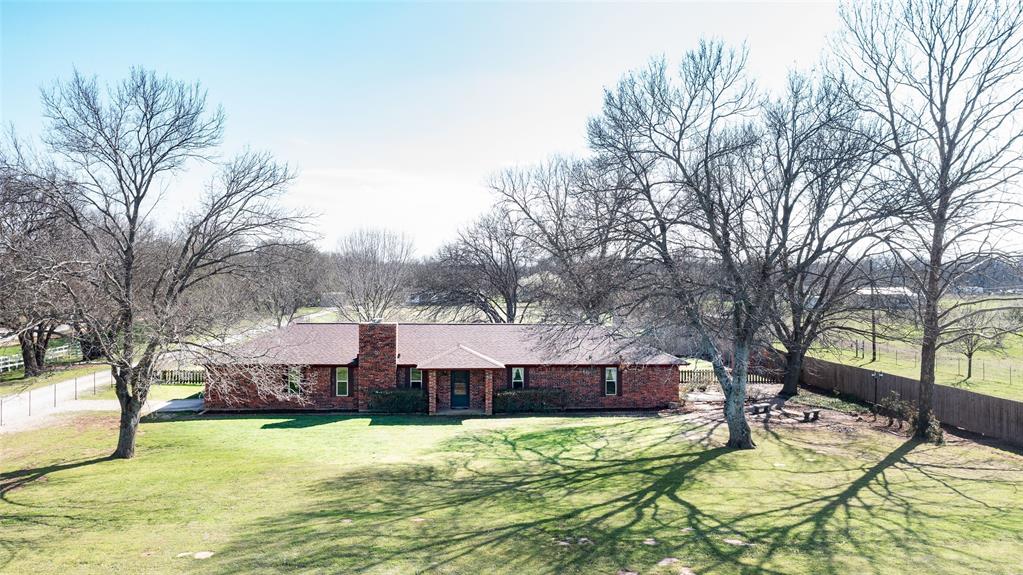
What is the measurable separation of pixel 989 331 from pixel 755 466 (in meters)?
12.9

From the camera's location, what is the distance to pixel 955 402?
21.4m

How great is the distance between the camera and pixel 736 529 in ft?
36.8

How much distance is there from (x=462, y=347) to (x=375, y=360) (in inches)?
151

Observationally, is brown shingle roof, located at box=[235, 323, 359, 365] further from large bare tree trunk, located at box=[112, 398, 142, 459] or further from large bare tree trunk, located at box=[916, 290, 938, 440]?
large bare tree trunk, located at box=[916, 290, 938, 440]

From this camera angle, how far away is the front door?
2596cm

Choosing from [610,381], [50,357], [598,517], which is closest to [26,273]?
[598,517]

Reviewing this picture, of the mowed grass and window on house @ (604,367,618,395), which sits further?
window on house @ (604,367,618,395)

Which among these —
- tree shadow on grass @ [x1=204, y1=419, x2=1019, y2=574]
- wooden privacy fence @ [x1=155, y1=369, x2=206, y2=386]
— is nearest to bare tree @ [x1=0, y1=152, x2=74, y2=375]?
tree shadow on grass @ [x1=204, y1=419, x2=1019, y2=574]

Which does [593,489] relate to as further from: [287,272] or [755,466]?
[287,272]

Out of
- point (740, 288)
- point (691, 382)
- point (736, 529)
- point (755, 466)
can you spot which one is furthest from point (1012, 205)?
point (691, 382)

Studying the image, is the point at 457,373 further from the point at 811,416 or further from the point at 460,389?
the point at 811,416

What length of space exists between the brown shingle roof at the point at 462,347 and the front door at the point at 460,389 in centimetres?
87

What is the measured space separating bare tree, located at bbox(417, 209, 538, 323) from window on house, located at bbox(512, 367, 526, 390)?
61.5 feet

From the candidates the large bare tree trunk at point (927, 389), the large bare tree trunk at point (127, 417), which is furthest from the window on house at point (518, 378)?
the large bare tree trunk at point (927, 389)
